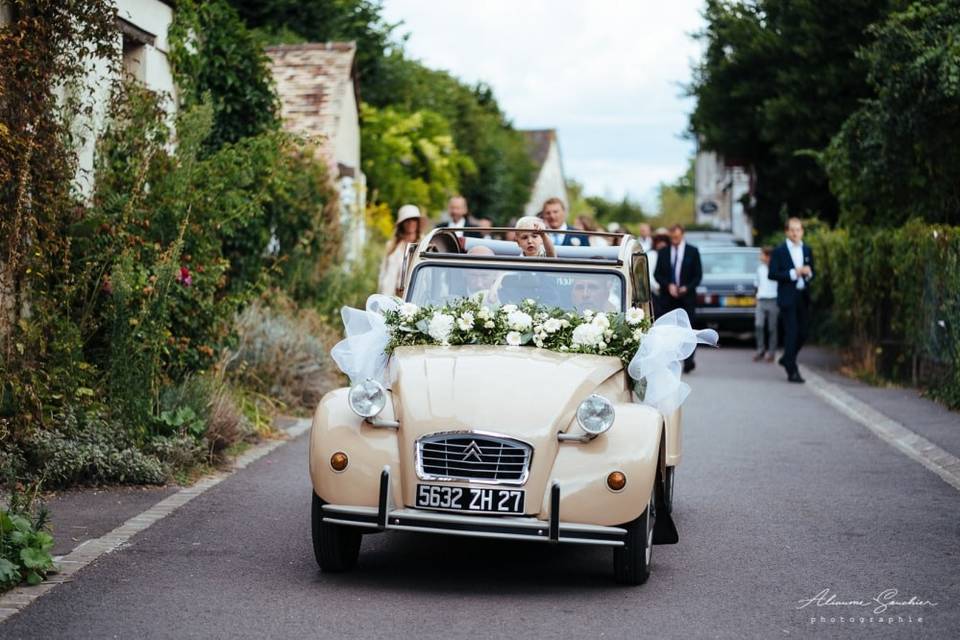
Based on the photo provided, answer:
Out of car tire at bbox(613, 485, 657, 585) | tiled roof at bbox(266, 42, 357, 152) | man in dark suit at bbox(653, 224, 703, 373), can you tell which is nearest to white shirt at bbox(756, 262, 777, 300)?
man in dark suit at bbox(653, 224, 703, 373)

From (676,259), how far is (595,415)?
1281cm

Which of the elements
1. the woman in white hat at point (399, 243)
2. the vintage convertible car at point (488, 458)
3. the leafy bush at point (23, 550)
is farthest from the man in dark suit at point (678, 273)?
the leafy bush at point (23, 550)

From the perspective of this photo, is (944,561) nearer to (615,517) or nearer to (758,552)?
(758,552)

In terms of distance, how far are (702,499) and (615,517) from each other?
321 centimetres

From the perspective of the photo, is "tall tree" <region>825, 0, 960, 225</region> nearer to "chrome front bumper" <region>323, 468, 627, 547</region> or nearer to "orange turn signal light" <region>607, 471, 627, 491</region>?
"orange turn signal light" <region>607, 471, 627, 491</region>

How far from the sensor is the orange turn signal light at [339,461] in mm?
6828

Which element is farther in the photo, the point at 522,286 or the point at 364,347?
the point at 522,286

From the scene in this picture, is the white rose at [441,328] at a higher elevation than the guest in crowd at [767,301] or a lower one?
higher

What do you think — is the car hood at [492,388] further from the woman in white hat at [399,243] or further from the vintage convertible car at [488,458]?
the woman in white hat at [399,243]

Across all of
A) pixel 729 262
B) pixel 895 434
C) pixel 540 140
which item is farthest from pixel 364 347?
pixel 540 140

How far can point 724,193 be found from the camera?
213ft

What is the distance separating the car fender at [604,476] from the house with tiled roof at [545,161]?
82651 mm

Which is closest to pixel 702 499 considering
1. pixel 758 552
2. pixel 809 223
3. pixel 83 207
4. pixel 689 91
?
pixel 758 552

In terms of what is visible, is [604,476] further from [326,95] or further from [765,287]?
[326,95]
